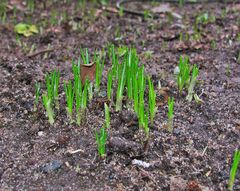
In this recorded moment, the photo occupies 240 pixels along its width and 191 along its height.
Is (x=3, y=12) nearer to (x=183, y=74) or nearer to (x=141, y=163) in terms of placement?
(x=183, y=74)

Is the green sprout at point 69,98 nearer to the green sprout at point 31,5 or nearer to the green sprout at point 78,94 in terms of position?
the green sprout at point 78,94

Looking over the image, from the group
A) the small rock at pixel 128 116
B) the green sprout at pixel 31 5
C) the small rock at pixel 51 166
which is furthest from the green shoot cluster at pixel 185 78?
the green sprout at pixel 31 5

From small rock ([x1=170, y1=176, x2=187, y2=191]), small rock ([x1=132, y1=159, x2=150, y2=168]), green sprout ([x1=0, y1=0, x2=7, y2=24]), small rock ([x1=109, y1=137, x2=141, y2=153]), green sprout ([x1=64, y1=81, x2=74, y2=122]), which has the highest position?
green sprout ([x1=0, y1=0, x2=7, y2=24])

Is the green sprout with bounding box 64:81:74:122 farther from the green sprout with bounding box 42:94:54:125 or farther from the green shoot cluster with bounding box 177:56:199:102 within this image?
the green shoot cluster with bounding box 177:56:199:102

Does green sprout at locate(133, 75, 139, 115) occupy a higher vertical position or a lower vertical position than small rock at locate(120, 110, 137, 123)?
higher

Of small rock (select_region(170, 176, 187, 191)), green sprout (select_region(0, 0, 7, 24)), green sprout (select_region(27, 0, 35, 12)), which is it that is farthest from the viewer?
green sprout (select_region(27, 0, 35, 12))

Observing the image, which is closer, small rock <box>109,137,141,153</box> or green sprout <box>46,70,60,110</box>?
small rock <box>109,137,141,153</box>

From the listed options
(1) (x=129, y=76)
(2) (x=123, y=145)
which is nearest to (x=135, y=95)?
(1) (x=129, y=76)

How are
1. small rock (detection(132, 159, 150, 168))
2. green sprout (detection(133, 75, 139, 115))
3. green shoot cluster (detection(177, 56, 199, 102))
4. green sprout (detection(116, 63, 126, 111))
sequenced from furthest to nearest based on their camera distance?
1. green shoot cluster (detection(177, 56, 199, 102))
2. green sprout (detection(116, 63, 126, 111))
3. green sprout (detection(133, 75, 139, 115))
4. small rock (detection(132, 159, 150, 168))

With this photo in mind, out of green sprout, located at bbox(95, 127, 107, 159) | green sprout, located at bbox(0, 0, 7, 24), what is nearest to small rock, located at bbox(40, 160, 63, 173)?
green sprout, located at bbox(95, 127, 107, 159)
